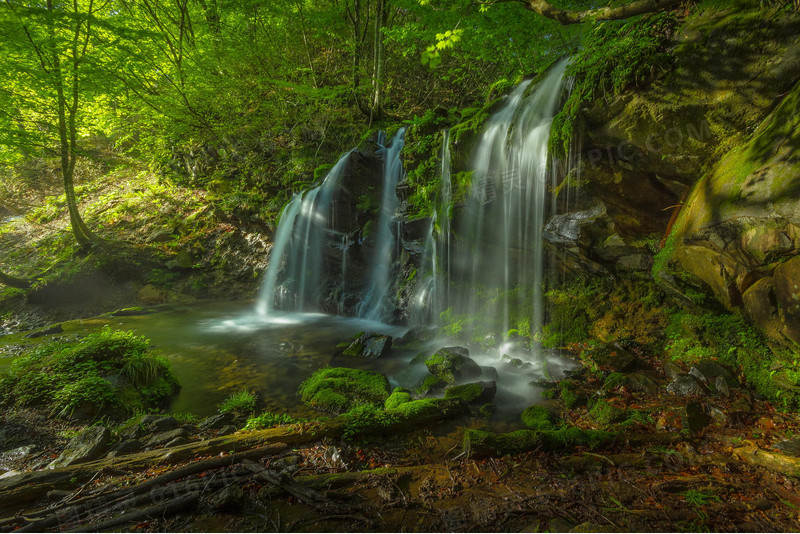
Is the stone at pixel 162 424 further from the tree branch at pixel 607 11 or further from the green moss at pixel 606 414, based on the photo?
the tree branch at pixel 607 11

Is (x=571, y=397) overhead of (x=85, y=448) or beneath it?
overhead

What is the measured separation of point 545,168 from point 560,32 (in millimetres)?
7018

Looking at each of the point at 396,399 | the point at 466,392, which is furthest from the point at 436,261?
the point at 396,399

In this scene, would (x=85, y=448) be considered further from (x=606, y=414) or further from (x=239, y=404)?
Answer: (x=606, y=414)

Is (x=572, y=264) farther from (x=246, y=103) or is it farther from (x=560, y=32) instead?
(x=246, y=103)

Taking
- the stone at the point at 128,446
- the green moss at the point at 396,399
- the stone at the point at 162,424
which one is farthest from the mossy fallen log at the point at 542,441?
the stone at the point at 162,424

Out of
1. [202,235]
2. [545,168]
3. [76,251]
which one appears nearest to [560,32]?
[545,168]

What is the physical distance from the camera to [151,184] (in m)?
16.6

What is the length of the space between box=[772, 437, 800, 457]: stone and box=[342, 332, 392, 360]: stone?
18.9 feet

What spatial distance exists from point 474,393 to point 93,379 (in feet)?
18.6

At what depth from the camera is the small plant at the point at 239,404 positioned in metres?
4.78

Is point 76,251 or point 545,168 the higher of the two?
point 545,168

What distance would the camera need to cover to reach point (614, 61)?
16.5 ft

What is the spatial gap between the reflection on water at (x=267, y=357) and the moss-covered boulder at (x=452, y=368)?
25 cm
